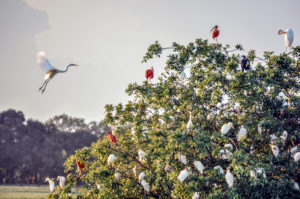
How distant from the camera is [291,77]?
7711 millimetres

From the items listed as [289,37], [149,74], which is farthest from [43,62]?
[289,37]

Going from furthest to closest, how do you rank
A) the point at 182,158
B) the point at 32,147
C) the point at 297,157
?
the point at 32,147
the point at 182,158
the point at 297,157

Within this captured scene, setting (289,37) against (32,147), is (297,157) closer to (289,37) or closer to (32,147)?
(289,37)

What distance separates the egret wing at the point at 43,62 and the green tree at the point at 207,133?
6.98 ft

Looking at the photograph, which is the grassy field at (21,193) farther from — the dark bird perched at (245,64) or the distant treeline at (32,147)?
the dark bird perched at (245,64)

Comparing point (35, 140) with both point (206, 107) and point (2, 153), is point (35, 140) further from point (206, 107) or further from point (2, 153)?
point (206, 107)

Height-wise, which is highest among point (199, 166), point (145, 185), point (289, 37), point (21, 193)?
point (289, 37)

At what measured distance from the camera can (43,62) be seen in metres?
6.84

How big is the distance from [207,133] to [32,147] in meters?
39.3

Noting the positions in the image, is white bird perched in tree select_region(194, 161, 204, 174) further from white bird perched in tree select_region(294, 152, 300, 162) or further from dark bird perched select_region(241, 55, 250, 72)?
dark bird perched select_region(241, 55, 250, 72)

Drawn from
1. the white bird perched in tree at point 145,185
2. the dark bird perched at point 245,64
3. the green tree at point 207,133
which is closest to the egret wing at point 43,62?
the green tree at point 207,133

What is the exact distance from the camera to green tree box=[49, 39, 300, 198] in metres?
6.51

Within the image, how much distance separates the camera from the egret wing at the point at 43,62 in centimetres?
675

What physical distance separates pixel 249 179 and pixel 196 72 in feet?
10.4
